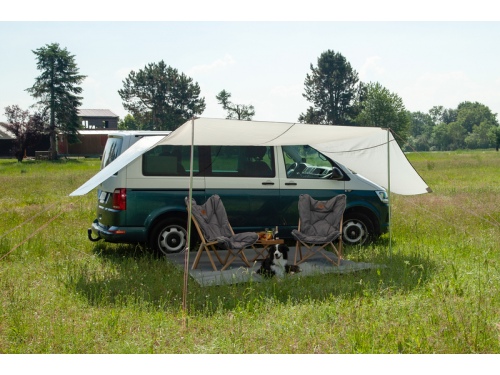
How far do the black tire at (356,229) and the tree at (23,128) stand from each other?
41674 millimetres

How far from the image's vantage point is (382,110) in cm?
7469

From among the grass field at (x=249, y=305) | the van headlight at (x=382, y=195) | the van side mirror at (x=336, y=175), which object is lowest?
the grass field at (x=249, y=305)

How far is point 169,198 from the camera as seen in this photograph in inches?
328

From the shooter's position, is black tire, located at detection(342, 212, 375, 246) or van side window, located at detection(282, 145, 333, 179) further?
black tire, located at detection(342, 212, 375, 246)

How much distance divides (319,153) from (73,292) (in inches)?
→ 173

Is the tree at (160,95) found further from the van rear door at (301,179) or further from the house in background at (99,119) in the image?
the van rear door at (301,179)

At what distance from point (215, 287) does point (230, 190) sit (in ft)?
6.96

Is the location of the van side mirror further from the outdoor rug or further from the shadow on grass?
the shadow on grass

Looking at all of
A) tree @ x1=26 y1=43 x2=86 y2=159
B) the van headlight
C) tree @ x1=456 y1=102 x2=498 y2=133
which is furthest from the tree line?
tree @ x1=456 y1=102 x2=498 y2=133

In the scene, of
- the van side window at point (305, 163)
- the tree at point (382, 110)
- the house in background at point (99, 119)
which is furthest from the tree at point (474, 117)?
the van side window at point (305, 163)

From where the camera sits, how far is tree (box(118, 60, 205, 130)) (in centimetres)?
6269

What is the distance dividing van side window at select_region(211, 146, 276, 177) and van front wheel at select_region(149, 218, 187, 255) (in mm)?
921

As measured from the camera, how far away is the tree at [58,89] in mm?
52188

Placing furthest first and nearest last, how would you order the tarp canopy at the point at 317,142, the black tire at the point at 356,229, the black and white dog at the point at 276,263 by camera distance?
the black tire at the point at 356,229, the black and white dog at the point at 276,263, the tarp canopy at the point at 317,142
